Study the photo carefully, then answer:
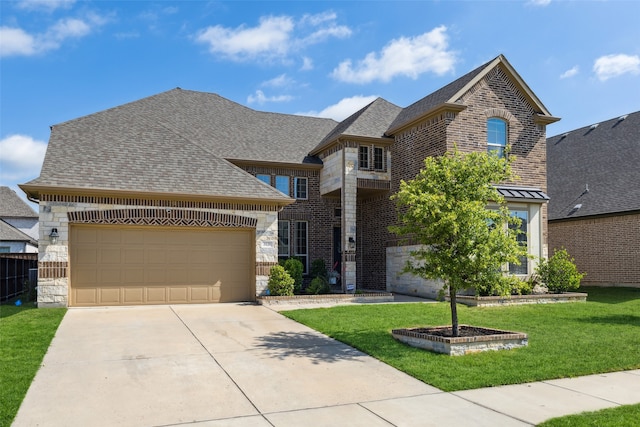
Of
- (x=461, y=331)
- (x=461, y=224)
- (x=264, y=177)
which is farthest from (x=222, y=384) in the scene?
(x=264, y=177)

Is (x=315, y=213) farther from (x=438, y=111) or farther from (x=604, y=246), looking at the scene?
(x=604, y=246)

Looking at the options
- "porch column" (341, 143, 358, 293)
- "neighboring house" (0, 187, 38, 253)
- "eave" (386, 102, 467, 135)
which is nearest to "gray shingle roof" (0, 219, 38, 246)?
"neighboring house" (0, 187, 38, 253)

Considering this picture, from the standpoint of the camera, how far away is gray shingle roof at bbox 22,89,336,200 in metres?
15.6

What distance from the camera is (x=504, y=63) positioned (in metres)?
18.6

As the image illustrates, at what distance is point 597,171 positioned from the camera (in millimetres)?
Result: 23719

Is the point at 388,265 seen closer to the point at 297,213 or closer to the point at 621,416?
the point at 297,213

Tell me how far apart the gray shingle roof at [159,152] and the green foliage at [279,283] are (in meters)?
2.34

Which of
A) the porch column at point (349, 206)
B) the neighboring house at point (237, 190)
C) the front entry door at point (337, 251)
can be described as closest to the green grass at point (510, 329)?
the neighboring house at point (237, 190)

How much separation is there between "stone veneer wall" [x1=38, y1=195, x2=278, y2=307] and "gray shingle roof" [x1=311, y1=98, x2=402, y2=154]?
5172 millimetres

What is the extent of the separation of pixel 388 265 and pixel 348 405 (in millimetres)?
13742

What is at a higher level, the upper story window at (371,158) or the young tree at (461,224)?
the upper story window at (371,158)

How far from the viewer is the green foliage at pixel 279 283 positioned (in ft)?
54.4

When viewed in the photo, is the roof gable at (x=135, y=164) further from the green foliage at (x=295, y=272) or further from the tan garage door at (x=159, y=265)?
the green foliage at (x=295, y=272)

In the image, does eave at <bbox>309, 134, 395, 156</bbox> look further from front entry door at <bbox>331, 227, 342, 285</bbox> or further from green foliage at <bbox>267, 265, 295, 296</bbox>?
green foliage at <bbox>267, 265, 295, 296</bbox>
